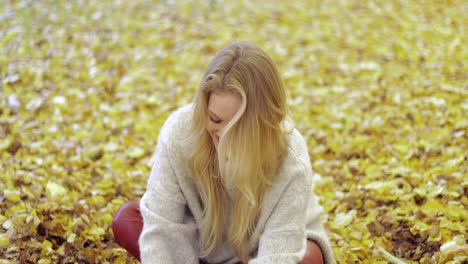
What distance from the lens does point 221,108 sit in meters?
1.78

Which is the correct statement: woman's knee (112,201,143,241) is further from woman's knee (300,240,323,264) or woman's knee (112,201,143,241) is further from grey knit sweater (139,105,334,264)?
woman's knee (300,240,323,264)

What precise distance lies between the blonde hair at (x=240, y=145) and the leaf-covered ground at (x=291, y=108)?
66 cm

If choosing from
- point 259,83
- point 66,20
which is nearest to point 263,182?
point 259,83

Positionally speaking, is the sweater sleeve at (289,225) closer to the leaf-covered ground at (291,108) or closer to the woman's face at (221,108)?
the woman's face at (221,108)

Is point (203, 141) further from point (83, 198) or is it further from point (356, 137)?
point (356, 137)

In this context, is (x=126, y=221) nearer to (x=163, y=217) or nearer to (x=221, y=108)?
(x=163, y=217)

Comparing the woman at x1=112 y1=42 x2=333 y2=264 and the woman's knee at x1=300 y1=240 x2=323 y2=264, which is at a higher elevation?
the woman at x1=112 y1=42 x2=333 y2=264

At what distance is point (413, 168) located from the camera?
3.06 metres

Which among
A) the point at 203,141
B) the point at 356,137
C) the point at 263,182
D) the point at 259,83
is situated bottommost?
the point at 356,137

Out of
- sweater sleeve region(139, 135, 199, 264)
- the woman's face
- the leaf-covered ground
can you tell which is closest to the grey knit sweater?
sweater sleeve region(139, 135, 199, 264)

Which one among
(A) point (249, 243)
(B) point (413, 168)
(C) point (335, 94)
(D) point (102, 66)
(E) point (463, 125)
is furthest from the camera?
(D) point (102, 66)

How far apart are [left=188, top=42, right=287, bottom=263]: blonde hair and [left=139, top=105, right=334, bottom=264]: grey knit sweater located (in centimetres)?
4

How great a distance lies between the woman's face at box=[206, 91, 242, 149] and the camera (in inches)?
69.5

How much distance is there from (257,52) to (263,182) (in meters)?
0.48
